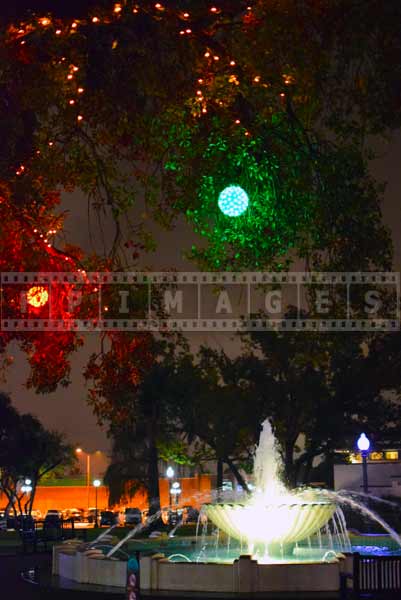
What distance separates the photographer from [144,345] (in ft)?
45.4

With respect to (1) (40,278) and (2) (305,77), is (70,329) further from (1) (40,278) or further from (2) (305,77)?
(2) (305,77)

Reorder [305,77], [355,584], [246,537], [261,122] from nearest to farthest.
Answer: [305,77]
[261,122]
[355,584]
[246,537]

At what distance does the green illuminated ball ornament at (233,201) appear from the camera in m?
12.2

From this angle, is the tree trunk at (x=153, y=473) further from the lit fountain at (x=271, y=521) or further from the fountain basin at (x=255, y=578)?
the fountain basin at (x=255, y=578)

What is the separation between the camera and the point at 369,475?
61.4m

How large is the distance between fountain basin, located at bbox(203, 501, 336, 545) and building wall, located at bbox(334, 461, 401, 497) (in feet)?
137

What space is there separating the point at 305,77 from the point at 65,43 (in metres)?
3.04

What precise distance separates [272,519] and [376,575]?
11.7 ft

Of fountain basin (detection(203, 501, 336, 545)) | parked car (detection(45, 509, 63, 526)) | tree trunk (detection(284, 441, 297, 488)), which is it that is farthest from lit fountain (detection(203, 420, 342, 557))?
tree trunk (detection(284, 441, 297, 488))

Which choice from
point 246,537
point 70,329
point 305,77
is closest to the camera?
point 305,77

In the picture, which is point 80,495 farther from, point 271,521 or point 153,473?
point 271,521

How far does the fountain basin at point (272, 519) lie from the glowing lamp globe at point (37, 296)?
24.9 feet

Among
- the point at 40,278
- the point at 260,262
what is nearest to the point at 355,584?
the point at 260,262

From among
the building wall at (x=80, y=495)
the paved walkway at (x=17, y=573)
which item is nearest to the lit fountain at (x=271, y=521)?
the paved walkway at (x=17, y=573)
